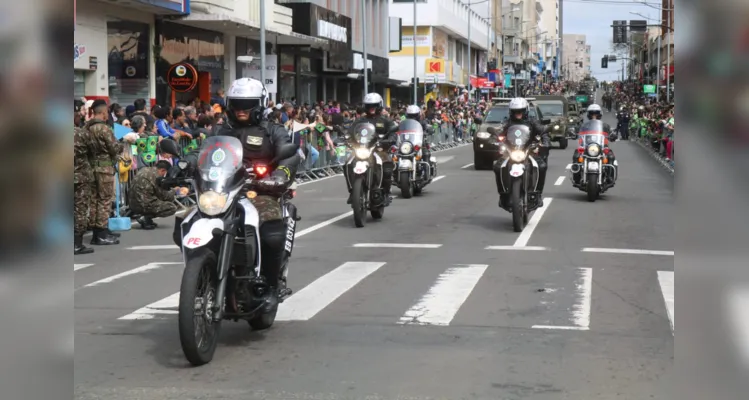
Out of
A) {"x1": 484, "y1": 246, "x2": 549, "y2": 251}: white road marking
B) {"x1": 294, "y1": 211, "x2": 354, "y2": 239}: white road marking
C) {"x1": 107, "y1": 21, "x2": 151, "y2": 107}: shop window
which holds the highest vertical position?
{"x1": 107, "y1": 21, "x2": 151, "y2": 107}: shop window

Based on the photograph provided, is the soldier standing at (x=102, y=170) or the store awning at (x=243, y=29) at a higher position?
the store awning at (x=243, y=29)

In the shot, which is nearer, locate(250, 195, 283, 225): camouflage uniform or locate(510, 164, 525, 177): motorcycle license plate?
locate(250, 195, 283, 225): camouflage uniform

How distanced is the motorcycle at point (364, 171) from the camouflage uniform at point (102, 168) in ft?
11.2

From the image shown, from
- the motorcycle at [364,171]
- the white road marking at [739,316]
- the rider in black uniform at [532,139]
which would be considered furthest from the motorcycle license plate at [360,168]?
the white road marking at [739,316]

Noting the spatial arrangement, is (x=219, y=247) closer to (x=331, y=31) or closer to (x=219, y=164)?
(x=219, y=164)

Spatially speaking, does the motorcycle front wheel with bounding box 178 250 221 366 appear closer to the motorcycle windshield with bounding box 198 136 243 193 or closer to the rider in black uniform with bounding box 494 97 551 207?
the motorcycle windshield with bounding box 198 136 243 193

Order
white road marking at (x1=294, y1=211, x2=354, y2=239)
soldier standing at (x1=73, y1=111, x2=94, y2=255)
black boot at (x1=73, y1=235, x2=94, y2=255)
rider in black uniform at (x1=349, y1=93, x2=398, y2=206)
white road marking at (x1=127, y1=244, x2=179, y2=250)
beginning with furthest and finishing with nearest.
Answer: rider in black uniform at (x1=349, y1=93, x2=398, y2=206) < white road marking at (x1=294, y1=211, x2=354, y2=239) < white road marking at (x1=127, y1=244, x2=179, y2=250) < soldier standing at (x1=73, y1=111, x2=94, y2=255) < black boot at (x1=73, y1=235, x2=94, y2=255)

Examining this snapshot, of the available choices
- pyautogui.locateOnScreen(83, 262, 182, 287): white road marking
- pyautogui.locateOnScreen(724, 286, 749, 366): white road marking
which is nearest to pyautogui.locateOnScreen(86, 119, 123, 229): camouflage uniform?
pyautogui.locateOnScreen(83, 262, 182, 287): white road marking

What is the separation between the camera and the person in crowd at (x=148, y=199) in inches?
583

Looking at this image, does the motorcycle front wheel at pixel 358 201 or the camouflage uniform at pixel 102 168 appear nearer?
the camouflage uniform at pixel 102 168

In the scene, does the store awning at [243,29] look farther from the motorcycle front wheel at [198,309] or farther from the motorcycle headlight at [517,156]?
the motorcycle front wheel at [198,309]

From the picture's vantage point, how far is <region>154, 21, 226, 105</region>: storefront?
30.0 metres

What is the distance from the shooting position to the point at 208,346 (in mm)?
6512

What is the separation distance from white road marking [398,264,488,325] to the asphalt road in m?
0.03
